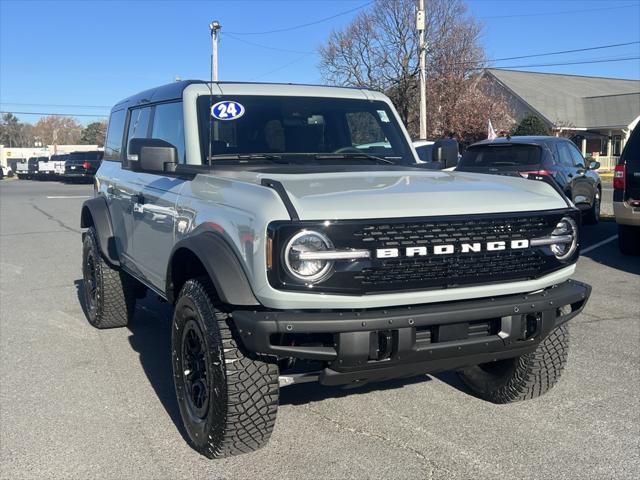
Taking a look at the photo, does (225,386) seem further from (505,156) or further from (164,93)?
(505,156)

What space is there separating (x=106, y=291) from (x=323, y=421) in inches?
105

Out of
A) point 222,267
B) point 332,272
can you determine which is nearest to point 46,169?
point 222,267

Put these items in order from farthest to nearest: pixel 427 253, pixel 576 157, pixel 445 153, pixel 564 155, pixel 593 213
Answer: pixel 593 213
pixel 576 157
pixel 564 155
pixel 445 153
pixel 427 253

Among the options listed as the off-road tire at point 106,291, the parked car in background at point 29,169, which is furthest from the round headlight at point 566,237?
the parked car in background at point 29,169

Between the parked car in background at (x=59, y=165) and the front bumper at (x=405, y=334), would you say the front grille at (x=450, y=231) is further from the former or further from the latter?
the parked car in background at (x=59, y=165)

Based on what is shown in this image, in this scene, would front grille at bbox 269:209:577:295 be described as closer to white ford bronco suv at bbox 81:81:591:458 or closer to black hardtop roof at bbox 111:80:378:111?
white ford bronco suv at bbox 81:81:591:458

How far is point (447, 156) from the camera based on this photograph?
16.5 ft

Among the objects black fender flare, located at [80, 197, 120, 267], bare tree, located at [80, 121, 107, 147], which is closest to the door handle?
black fender flare, located at [80, 197, 120, 267]

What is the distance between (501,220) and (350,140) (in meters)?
1.71

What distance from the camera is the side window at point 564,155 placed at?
11.0m

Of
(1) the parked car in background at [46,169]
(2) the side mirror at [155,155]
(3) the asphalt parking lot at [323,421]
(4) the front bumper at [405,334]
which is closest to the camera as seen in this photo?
(4) the front bumper at [405,334]

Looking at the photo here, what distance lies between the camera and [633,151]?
8.61 metres

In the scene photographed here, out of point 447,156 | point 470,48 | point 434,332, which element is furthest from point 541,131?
point 434,332

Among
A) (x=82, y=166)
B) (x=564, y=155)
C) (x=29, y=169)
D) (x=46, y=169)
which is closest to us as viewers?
(x=564, y=155)
